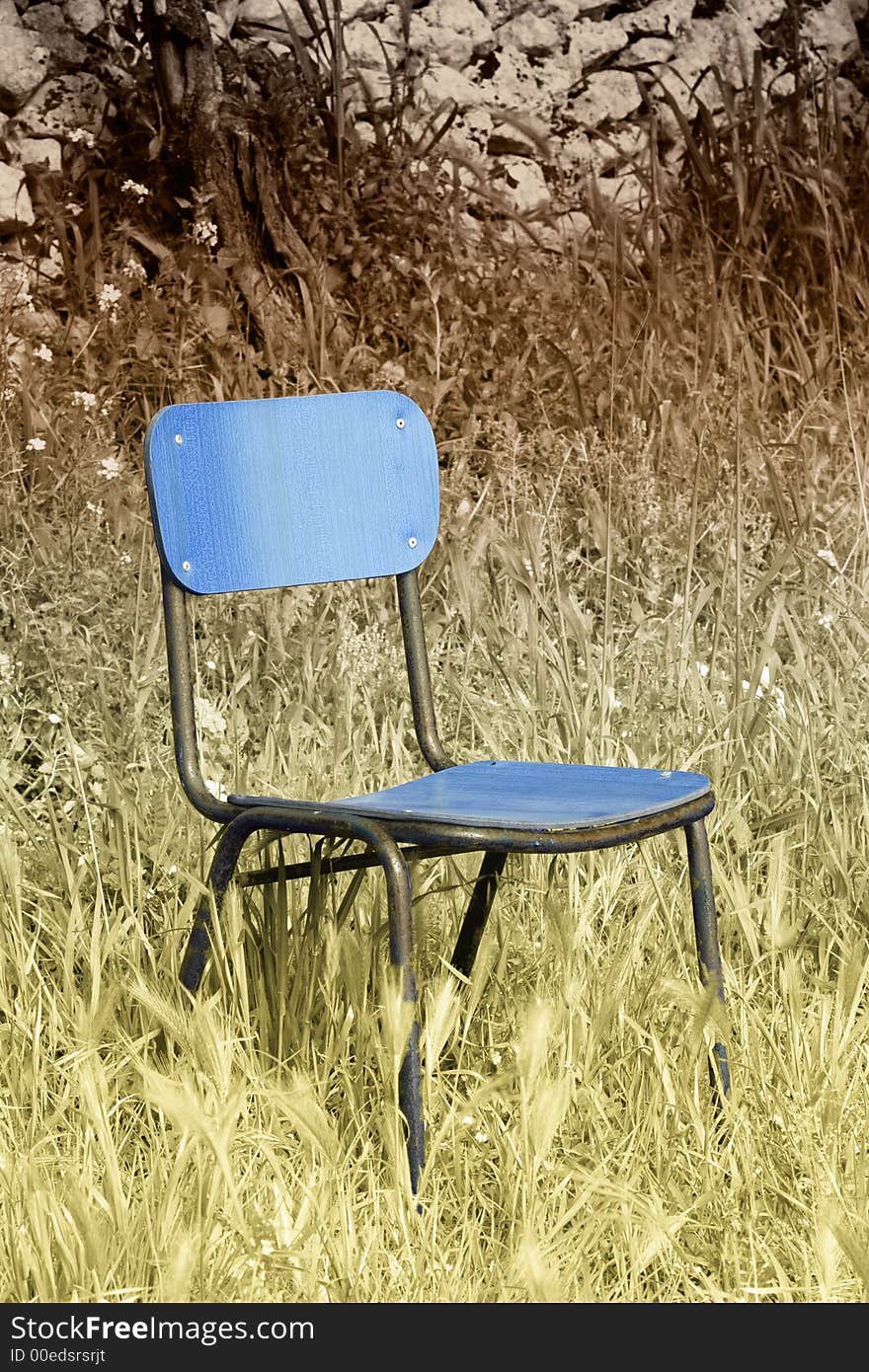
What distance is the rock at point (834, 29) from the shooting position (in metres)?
4.54

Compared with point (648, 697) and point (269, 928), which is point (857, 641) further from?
point (269, 928)

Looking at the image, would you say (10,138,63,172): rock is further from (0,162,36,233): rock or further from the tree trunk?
the tree trunk

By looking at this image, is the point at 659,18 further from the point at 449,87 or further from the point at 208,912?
the point at 208,912

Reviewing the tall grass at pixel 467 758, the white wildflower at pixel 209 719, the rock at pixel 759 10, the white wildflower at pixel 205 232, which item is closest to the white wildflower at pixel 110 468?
the tall grass at pixel 467 758

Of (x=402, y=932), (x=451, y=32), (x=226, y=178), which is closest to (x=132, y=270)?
(x=226, y=178)

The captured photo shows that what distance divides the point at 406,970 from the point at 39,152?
3168 millimetres

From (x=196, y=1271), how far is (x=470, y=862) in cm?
94

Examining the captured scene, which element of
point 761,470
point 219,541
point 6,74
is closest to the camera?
point 219,541

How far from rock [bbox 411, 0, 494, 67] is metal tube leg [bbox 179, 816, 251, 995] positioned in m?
3.18

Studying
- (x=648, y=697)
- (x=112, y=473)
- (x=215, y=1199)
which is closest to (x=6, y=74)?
(x=112, y=473)

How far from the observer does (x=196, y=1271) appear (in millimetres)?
1328

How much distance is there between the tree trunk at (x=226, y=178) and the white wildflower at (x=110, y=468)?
502 mm

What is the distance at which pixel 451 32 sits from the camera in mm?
4352

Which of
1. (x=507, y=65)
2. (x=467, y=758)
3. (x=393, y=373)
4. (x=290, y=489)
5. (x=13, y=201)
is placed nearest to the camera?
(x=290, y=489)
